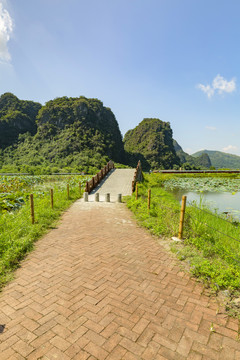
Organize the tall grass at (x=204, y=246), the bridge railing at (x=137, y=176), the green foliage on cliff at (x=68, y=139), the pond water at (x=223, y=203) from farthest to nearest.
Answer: the green foliage on cliff at (x=68, y=139)
the bridge railing at (x=137, y=176)
the pond water at (x=223, y=203)
the tall grass at (x=204, y=246)

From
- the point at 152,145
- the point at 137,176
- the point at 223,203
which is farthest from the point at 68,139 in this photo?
the point at 223,203

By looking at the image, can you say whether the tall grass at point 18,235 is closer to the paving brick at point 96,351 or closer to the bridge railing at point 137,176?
the paving brick at point 96,351

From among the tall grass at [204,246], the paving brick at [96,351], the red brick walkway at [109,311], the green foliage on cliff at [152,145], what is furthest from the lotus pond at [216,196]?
the green foliage on cliff at [152,145]

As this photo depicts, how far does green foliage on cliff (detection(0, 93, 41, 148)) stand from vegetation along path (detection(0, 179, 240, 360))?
259 ft

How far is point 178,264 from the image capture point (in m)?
4.13

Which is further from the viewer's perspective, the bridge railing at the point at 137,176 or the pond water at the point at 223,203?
the bridge railing at the point at 137,176

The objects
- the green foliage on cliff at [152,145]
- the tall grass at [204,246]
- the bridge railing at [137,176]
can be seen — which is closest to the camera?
the tall grass at [204,246]

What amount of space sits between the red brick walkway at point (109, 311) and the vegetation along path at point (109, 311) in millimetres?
11

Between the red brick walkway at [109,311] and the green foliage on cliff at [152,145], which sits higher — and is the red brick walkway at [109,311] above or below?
below

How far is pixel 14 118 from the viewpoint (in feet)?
246

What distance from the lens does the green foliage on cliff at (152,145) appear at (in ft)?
268

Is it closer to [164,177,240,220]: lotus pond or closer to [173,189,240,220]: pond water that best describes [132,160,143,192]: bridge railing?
[164,177,240,220]: lotus pond

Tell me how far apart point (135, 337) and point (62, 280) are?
171 cm

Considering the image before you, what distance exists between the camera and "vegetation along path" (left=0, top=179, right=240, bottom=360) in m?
2.23
